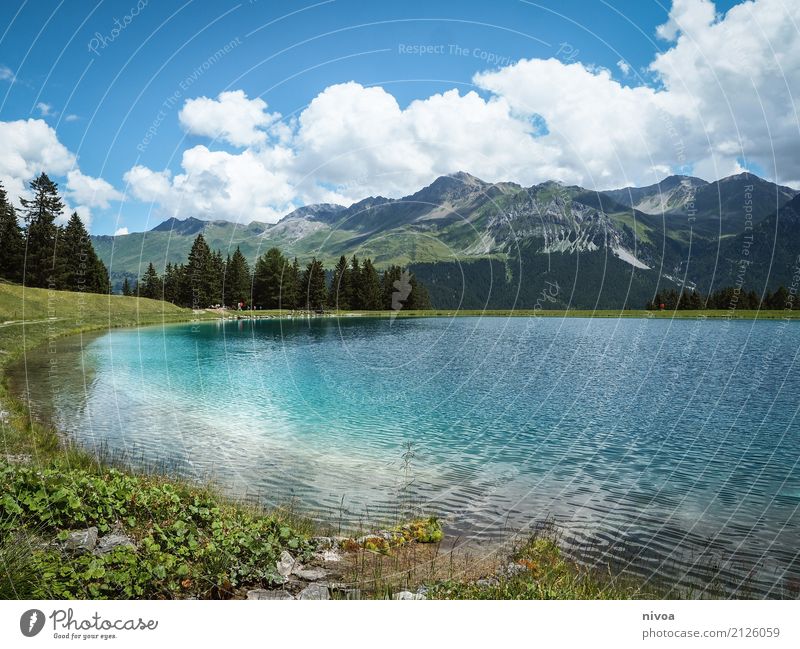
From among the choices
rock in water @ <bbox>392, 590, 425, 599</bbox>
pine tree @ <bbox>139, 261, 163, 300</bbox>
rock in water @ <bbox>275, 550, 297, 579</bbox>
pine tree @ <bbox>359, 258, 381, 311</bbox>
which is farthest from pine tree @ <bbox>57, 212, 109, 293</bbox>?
rock in water @ <bbox>392, 590, 425, 599</bbox>

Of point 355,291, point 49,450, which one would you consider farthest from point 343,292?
point 49,450

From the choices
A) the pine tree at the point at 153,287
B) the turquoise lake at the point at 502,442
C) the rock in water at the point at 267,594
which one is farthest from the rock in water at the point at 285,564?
the pine tree at the point at 153,287

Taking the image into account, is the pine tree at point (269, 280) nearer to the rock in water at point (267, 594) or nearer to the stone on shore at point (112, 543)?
the stone on shore at point (112, 543)

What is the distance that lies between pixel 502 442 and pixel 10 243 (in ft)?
298

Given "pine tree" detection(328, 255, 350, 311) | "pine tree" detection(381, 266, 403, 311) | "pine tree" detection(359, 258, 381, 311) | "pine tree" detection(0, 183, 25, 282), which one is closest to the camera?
"pine tree" detection(0, 183, 25, 282)

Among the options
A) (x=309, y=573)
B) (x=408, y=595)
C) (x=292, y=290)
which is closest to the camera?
(x=408, y=595)

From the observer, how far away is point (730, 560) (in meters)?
9.91

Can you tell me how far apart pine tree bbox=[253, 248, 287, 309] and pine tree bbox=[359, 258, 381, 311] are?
22.2 meters

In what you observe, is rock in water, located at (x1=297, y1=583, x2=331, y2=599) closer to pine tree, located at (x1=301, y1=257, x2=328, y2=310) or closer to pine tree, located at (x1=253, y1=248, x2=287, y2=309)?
pine tree, located at (x1=253, y1=248, x2=287, y2=309)

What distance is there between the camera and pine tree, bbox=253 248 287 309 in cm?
12400

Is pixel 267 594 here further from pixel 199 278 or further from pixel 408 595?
pixel 199 278

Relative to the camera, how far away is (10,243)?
79.8 meters

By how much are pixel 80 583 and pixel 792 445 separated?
72.6ft
